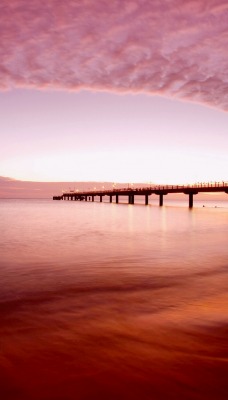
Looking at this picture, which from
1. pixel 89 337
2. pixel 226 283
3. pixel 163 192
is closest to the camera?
pixel 89 337

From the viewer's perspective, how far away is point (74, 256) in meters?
14.7

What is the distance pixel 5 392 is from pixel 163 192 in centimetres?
6919

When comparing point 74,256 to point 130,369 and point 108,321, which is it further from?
point 130,369

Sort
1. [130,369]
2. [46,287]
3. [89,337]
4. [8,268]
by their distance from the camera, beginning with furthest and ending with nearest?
[8,268], [46,287], [89,337], [130,369]

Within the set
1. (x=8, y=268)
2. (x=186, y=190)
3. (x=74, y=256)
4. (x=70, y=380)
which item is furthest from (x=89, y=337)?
(x=186, y=190)

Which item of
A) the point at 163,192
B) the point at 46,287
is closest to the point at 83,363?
the point at 46,287

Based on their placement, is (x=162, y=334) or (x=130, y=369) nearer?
(x=130, y=369)

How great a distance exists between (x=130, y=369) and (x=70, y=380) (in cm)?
72

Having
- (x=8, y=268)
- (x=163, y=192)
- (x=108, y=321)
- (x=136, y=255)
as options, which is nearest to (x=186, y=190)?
(x=163, y=192)

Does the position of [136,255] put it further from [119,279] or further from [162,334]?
[162,334]

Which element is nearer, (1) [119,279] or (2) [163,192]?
(1) [119,279]

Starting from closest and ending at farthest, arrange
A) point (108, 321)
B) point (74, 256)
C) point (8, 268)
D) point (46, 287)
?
point (108, 321) < point (46, 287) < point (8, 268) < point (74, 256)

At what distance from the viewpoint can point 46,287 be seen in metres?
8.93

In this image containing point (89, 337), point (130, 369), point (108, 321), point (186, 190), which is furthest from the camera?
point (186, 190)
